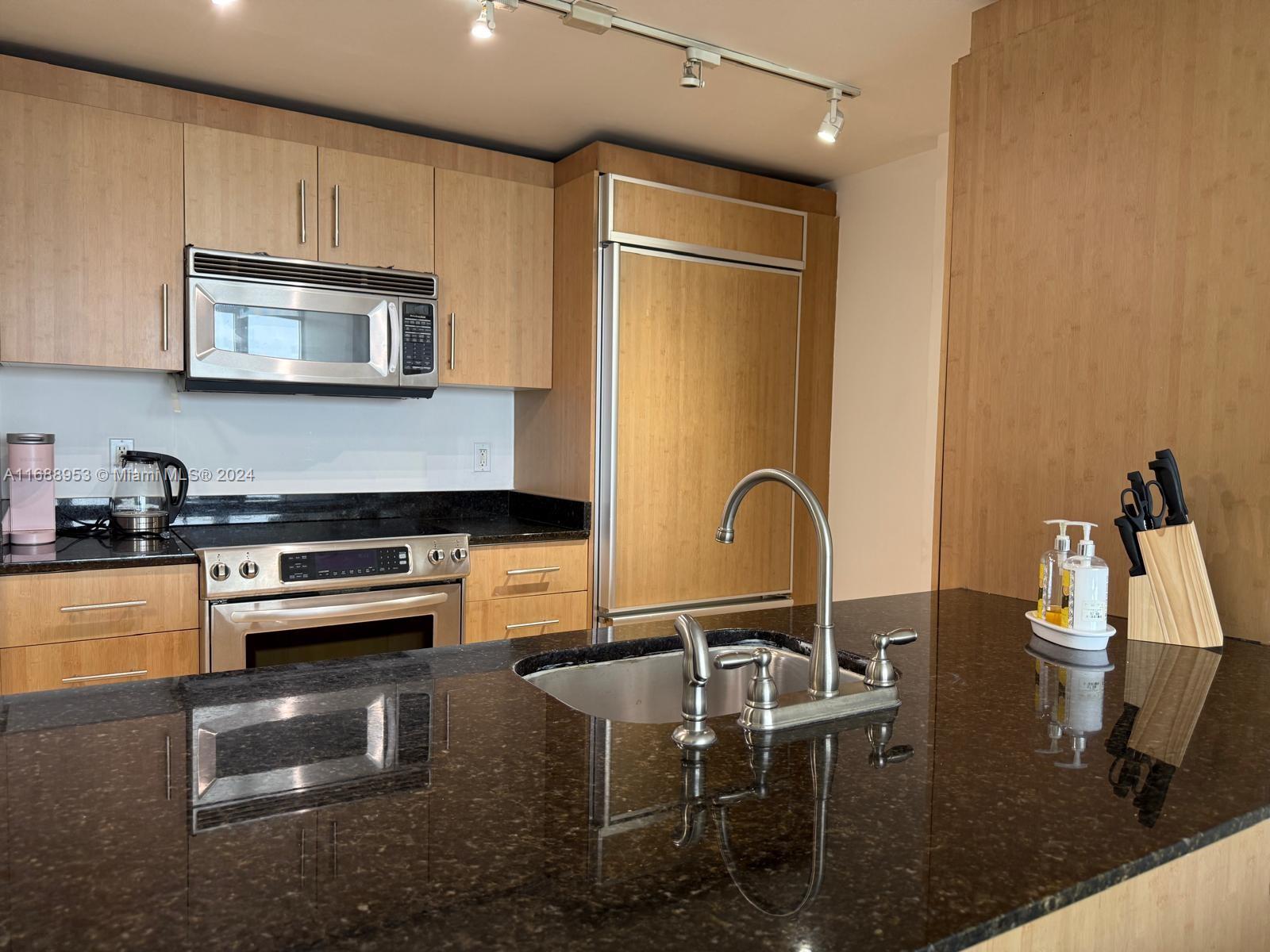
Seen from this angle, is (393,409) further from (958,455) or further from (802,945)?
(802,945)

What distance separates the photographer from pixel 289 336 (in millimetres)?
2916

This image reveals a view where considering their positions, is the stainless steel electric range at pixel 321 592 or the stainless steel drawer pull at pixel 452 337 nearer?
the stainless steel electric range at pixel 321 592

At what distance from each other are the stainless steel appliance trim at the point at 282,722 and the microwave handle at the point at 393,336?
202 cm

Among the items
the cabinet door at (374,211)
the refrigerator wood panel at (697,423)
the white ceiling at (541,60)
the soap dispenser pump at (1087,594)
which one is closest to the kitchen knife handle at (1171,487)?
the soap dispenser pump at (1087,594)

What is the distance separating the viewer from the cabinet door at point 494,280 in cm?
319

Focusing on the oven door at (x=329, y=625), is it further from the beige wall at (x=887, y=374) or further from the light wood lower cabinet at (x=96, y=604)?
the beige wall at (x=887, y=374)

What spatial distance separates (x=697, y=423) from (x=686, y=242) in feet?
2.17

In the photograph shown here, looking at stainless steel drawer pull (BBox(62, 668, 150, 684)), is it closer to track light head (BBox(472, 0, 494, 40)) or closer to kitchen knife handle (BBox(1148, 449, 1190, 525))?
track light head (BBox(472, 0, 494, 40))

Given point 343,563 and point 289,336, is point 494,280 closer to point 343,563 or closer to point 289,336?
point 289,336

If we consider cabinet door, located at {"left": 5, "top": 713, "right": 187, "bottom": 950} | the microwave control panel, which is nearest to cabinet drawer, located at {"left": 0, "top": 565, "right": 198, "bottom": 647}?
the microwave control panel

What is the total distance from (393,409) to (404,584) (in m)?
0.90

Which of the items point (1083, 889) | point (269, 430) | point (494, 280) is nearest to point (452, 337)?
point (494, 280)

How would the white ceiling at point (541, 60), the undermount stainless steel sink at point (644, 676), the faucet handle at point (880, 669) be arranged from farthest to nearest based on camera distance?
the white ceiling at point (541, 60) → the undermount stainless steel sink at point (644, 676) → the faucet handle at point (880, 669)

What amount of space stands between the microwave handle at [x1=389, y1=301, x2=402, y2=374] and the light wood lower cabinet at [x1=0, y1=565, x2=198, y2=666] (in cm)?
93
